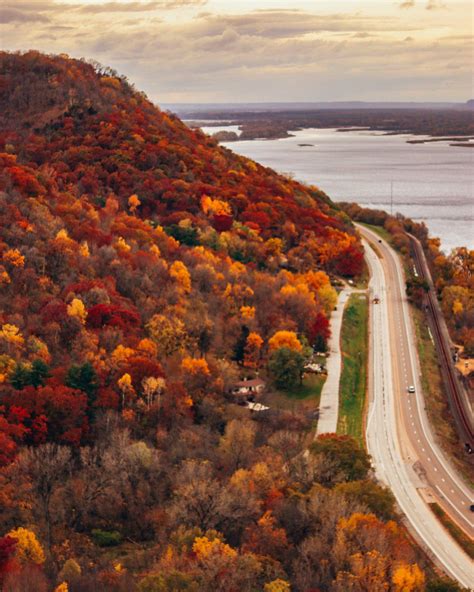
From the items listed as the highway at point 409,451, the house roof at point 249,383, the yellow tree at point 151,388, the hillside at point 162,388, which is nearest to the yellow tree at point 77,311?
the hillside at point 162,388

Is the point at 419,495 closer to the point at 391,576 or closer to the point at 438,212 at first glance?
the point at 391,576

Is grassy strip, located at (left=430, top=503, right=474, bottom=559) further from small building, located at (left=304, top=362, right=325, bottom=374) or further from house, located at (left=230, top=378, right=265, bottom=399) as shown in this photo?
small building, located at (left=304, top=362, right=325, bottom=374)

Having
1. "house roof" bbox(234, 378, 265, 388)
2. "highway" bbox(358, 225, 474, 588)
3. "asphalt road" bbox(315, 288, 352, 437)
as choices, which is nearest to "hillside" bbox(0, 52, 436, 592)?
"house roof" bbox(234, 378, 265, 388)

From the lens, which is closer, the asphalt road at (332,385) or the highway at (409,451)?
the highway at (409,451)

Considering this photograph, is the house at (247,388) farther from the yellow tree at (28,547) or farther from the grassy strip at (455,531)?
the yellow tree at (28,547)

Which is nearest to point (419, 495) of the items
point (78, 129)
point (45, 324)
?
point (45, 324)

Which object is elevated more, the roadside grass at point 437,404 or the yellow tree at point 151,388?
the yellow tree at point 151,388

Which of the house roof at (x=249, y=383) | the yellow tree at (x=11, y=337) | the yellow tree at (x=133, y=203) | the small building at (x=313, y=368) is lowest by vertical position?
the small building at (x=313, y=368)
